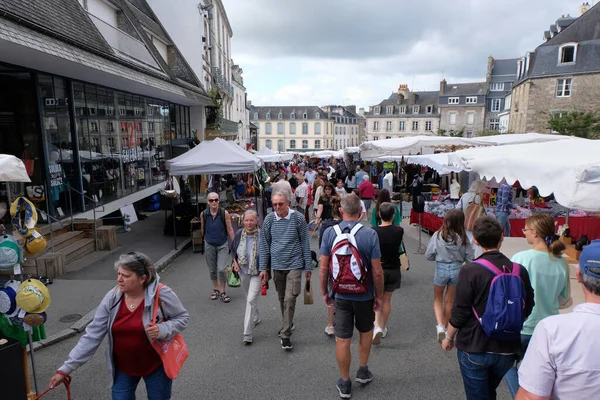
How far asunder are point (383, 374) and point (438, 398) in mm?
588

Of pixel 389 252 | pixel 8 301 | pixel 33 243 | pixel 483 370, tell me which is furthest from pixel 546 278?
pixel 33 243

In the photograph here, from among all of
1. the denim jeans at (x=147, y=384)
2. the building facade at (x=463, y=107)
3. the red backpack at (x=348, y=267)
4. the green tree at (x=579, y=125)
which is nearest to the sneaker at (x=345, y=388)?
the red backpack at (x=348, y=267)

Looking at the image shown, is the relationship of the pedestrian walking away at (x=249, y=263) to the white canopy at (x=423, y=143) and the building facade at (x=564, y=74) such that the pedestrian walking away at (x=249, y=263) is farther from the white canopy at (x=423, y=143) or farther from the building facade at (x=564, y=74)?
the building facade at (x=564, y=74)

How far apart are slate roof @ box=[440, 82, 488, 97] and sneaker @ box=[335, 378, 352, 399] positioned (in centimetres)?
6310

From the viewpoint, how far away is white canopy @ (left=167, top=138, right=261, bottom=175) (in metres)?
9.20

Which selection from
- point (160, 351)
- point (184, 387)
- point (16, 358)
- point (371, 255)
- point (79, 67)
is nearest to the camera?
point (160, 351)

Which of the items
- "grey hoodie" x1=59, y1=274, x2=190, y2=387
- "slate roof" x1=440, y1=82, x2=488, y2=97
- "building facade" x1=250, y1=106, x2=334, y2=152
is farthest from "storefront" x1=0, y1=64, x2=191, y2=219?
"building facade" x1=250, y1=106, x2=334, y2=152

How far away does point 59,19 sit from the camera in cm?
834

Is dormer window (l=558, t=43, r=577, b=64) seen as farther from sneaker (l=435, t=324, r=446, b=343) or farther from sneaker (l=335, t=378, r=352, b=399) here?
sneaker (l=335, t=378, r=352, b=399)

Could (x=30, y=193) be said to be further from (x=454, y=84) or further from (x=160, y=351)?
(x=454, y=84)

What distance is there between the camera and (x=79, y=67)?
28.6 ft

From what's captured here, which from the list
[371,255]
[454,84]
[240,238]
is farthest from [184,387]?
[454,84]

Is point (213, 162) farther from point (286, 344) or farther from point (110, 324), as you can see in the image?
point (110, 324)

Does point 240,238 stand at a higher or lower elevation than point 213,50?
lower
